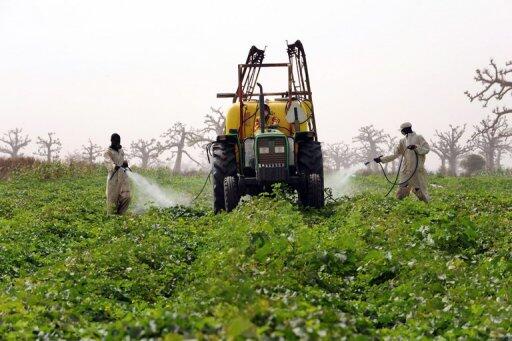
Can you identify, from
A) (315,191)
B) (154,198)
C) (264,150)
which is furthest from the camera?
(154,198)

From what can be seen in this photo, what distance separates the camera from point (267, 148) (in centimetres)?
1341

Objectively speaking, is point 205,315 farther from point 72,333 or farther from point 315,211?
point 315,211

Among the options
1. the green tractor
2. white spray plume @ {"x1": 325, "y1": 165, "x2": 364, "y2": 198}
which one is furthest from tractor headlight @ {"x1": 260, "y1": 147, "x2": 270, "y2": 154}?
white spray plume @ {"x1": 325, "y1": 165, "x2": 364, "y2": 198}

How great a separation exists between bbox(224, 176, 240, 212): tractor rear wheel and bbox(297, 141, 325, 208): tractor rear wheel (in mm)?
1641

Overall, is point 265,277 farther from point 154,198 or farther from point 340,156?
point 340,156

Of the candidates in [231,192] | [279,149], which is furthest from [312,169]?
[231,192]

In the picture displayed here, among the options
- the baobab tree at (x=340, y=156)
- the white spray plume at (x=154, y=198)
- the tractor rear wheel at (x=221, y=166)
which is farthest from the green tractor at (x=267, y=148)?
the baobab tree at (x=340, y=156)

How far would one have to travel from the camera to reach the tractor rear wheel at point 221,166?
Result: 1391 cm

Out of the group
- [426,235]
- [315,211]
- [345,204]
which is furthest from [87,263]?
[345,204]

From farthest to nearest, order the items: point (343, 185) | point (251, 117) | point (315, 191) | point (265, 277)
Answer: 1. point (343, 185)
2. point (251, 117)
3. point (315, 191)
4. point (265, 277)

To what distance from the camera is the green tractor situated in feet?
44.2

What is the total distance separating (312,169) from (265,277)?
25.1ft

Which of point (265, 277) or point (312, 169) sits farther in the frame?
point (312, 169)

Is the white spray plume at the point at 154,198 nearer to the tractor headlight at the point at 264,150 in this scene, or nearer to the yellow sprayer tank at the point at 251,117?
the yellow sprayer tank at the point at 251,117
